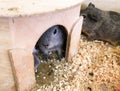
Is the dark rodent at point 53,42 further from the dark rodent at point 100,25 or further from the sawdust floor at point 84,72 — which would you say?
the dark rodent at point 100,25

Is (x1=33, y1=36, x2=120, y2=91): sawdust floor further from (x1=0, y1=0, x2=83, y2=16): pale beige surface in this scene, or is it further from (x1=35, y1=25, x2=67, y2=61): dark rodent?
(x1=0, y1=0, x2=83, y2=16): pale beige surface

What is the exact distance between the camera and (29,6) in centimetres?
88

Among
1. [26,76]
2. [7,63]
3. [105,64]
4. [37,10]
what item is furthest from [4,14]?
[105,64]

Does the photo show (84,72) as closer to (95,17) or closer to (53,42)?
(53,42)

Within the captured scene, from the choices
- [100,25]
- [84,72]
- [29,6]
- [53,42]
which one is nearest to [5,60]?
[29,6]

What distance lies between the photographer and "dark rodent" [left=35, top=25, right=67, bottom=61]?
1242 millimetres

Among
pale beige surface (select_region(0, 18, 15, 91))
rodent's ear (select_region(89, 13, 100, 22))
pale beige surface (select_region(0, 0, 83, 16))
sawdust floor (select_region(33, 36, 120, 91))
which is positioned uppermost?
pale beige surface (select_region(0, 0, 83, 16))

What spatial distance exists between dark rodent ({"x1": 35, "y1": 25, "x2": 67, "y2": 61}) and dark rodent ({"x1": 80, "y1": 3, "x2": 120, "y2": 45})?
33cm

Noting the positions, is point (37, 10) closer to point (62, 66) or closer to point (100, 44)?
point (62, 66)

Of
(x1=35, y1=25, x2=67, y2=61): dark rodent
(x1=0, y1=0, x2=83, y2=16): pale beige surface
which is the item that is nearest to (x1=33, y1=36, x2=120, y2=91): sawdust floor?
(x1=35, y1=25, x2=67, y2=61): dark rodent

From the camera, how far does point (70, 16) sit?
113cm

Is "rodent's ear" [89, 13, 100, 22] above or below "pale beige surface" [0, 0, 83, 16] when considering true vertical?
below

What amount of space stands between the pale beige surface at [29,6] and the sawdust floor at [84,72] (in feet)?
1.56

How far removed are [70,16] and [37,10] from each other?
12.3 inches
